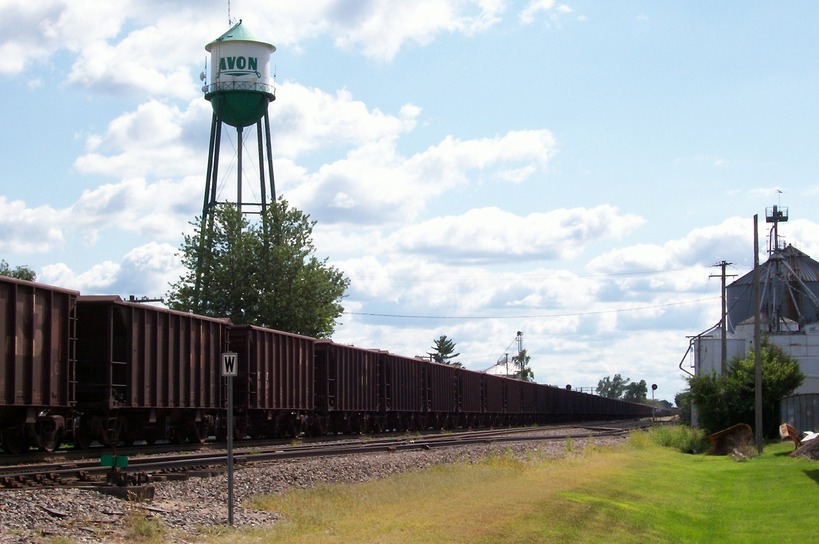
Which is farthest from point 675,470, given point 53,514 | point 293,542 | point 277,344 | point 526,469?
point 53,514

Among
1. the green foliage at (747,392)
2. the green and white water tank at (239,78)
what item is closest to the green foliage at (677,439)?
the green foliage at (747,392)

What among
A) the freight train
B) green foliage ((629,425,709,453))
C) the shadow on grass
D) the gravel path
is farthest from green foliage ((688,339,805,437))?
the gravel path

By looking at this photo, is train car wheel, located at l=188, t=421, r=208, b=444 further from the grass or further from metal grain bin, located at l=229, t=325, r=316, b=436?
the grass

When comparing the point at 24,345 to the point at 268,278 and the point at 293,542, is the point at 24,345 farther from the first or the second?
the point at 268,278

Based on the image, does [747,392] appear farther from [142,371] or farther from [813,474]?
[142,371]

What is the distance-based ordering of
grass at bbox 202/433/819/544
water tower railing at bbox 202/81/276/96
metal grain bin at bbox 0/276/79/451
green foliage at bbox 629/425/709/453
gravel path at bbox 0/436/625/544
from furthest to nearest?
water tower railing at bbox 202/81/276/96 < green foliage at bbox 629/425/709/453 < metal grain bin at bbox 0/276/79/451 < grass at bbox 202/433/819/544 < gravel path at bbox 0/436/625/544

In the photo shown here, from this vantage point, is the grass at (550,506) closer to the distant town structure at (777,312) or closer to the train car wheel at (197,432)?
the train car wheel at (197,432)

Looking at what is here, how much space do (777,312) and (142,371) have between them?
6427 cm

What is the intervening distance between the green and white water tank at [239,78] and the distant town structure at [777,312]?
109 ft

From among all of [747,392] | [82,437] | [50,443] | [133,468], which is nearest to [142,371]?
[82,437]

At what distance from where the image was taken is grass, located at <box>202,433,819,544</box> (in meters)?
13.8

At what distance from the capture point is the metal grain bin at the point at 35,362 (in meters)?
18.9

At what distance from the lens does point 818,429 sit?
126 ft

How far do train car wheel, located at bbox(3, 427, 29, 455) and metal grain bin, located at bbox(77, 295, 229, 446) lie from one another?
1.96 m
